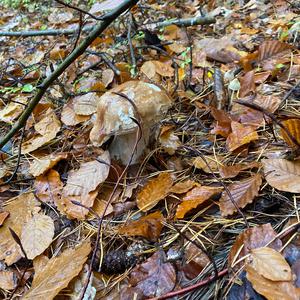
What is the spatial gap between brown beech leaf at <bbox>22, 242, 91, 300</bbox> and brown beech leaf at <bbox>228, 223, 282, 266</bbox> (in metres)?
0.57

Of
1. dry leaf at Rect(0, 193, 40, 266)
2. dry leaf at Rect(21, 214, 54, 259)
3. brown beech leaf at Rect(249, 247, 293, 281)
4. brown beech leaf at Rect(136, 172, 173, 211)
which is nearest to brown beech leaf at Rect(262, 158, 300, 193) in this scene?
brown beech leaf at Rect(249, 247, 293, 281)

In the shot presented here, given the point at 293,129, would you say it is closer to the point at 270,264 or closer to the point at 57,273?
the point at 270,264

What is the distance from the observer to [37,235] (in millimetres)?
1536

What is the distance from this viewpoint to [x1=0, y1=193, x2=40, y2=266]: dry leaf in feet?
4.92

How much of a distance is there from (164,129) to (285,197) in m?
0.78

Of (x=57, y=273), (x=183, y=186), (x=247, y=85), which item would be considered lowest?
(x=247, y=85)

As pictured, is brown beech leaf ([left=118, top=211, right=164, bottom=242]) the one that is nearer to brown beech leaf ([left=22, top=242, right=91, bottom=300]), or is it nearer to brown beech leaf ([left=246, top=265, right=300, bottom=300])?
brown beech leaf ([left=22, top=242, right=91, bottom=300])

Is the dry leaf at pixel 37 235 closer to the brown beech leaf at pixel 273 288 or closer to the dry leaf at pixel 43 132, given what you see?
the dry leaf at pixel 43 132

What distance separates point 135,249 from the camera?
4.60ft

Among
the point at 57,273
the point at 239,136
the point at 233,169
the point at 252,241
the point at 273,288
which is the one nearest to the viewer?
the point at 273,288

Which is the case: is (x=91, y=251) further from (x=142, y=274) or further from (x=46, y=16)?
(x=46, y=16)

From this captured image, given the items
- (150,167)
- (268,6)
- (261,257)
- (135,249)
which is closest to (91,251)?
(135,249)

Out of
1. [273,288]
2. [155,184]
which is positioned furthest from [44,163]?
[273,288]

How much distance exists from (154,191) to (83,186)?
0.35 metres
